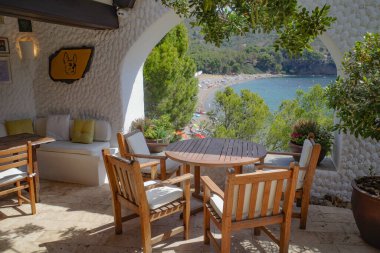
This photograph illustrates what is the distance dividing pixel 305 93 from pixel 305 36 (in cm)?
601

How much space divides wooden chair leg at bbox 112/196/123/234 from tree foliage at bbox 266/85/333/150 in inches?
198

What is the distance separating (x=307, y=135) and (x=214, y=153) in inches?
61.7

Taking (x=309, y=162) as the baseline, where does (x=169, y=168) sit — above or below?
below

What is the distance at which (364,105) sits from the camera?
8.45ft

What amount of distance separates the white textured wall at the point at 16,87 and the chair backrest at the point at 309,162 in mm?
4601

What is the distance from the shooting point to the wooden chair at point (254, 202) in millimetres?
2287

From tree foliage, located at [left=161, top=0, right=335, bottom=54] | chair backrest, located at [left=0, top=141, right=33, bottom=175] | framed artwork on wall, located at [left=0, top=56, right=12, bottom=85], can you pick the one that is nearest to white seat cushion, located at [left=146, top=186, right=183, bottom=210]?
tree foliage, located at [left=161, top=0, right=335, bottom=54]

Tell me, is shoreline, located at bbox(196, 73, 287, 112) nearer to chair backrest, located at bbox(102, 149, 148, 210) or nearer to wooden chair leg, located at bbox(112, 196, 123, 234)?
wooden chair leg, located at bbox(112, 196, 123, 234)

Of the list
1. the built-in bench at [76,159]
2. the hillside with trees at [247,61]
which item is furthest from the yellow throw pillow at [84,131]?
the hillside with trees at [247,61]

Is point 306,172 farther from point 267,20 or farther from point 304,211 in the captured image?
point 267,20

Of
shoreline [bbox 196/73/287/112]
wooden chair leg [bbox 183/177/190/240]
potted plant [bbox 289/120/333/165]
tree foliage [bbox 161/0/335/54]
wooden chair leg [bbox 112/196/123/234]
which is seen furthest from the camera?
shoreline [bbox 196/73/287/112]

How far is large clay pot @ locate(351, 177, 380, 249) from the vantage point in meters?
2.87

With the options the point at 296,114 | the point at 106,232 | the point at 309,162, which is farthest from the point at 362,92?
the point at 296,114

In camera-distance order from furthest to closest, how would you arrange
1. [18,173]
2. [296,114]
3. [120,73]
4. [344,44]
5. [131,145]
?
[296,114]
[120,73]
[344,44]
[131,145]
[18,173]
